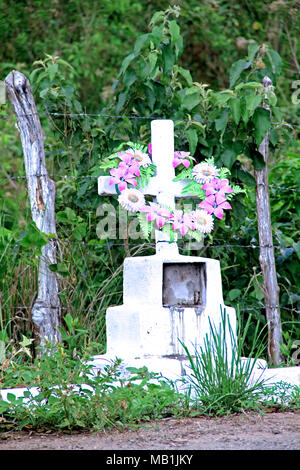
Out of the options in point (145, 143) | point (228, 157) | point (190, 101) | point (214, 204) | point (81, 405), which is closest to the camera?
point (81, 405)

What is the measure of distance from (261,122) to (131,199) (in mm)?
1063

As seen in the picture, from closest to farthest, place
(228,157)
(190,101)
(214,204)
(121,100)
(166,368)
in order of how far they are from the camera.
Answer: (166,368) < (214,204) < (228,157) < (190,101) < (121,100)

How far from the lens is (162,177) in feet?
13.9

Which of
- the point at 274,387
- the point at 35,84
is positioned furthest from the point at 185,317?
the point at 35,84

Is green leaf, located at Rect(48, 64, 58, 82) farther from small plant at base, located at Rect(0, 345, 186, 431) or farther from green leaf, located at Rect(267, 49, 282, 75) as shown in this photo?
small plant at base, located at Rect(0, 345, 186, 431)

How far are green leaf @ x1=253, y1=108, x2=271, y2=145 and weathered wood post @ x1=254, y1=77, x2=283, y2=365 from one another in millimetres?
259

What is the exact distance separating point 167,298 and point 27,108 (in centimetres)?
158

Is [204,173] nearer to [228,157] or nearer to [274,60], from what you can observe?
[228,157]

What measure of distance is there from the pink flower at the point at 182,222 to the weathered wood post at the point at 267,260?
825 mm

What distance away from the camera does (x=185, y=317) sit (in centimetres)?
390

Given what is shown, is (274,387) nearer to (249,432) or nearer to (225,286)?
(249,432)

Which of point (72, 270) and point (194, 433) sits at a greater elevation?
point (72, 270)
